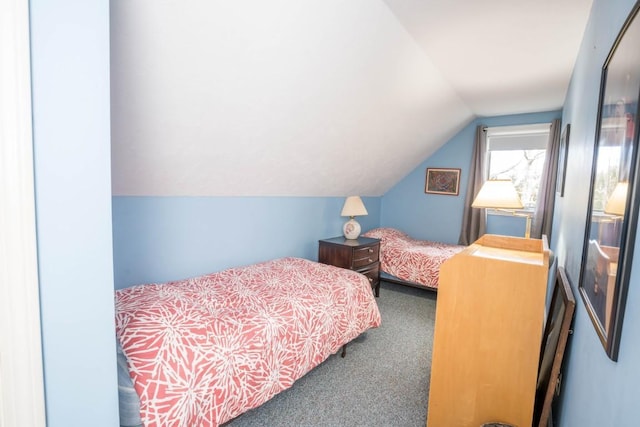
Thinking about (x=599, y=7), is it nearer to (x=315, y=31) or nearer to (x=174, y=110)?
(x=315, y=31)

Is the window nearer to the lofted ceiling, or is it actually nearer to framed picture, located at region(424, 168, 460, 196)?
framed picture, located at region(424, 168, 460, 196)

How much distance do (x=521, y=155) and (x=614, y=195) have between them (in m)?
3.89

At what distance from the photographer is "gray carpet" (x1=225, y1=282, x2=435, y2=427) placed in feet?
5.59

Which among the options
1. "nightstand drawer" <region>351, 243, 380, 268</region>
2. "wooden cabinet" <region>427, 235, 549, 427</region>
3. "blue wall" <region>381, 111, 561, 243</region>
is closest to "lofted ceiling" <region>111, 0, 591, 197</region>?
"nightstand drawer" <region>351, 243, 380, 268</region>

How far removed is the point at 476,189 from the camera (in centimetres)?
416

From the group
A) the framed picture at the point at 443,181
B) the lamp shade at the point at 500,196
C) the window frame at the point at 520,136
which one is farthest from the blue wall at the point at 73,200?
the framed picture at the point at 443,181

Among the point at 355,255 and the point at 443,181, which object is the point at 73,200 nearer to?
the point at 355,255

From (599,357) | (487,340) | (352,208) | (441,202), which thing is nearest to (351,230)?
(352,208)

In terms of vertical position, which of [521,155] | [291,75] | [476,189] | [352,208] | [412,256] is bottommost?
[412,256]

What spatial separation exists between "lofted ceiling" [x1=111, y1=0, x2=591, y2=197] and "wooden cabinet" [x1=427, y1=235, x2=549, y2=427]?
4.67 ft

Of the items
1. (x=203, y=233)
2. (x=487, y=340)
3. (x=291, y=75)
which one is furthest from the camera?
(x=203, y=233)

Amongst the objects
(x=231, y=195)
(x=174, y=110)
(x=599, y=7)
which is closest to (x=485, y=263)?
(x=599, y=7)

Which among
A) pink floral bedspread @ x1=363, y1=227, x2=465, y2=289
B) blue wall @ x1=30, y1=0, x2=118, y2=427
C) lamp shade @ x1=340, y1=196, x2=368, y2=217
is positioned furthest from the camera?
lamp shade @ x1=340, y1=196, x2=368, y2=217

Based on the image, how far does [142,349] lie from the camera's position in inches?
50.7
